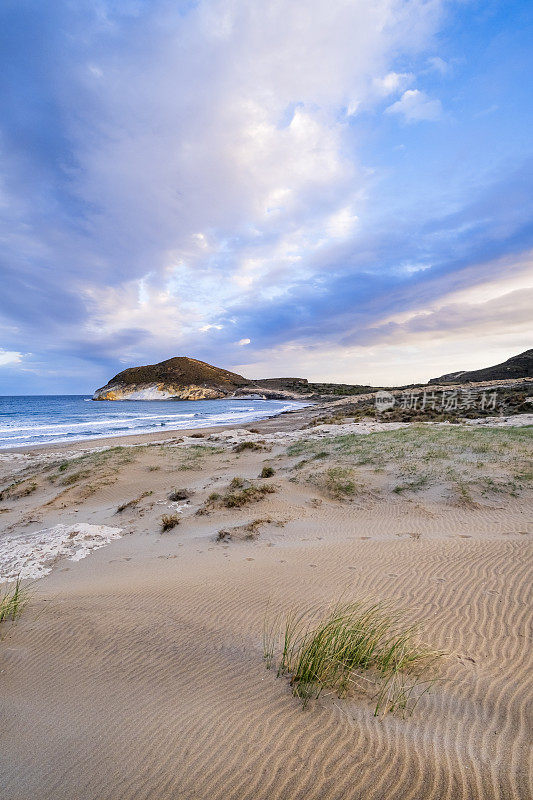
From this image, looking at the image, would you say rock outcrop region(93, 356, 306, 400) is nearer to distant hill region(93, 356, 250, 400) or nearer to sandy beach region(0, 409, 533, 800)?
distant hill region(93, 356, 250, 400)

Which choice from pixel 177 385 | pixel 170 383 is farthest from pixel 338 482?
pixel 170 383

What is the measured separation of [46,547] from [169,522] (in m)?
2.46

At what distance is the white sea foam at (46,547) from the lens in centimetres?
616

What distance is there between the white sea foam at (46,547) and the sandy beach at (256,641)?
7cm

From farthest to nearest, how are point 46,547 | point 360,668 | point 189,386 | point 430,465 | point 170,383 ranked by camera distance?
point 170,383 < point 189,386 < point 430,465 < point 46,547 < point 360,668

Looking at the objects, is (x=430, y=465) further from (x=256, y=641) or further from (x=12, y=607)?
(x=12, y=607)

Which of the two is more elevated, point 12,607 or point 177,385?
point 177,385

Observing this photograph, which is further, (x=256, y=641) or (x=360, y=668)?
(x=256, y=641)

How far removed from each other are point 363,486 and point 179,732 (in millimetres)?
7780

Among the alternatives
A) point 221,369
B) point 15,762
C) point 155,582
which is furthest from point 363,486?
point 221,369

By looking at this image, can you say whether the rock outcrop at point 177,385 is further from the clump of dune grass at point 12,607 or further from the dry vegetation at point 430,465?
the clump of dune grass at point 12,607

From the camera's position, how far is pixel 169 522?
790 cm

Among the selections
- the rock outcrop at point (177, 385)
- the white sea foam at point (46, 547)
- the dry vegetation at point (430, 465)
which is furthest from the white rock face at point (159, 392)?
the white sea foam at point (46, 547)

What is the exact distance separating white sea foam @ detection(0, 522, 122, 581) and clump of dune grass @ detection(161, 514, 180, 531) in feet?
3.21
